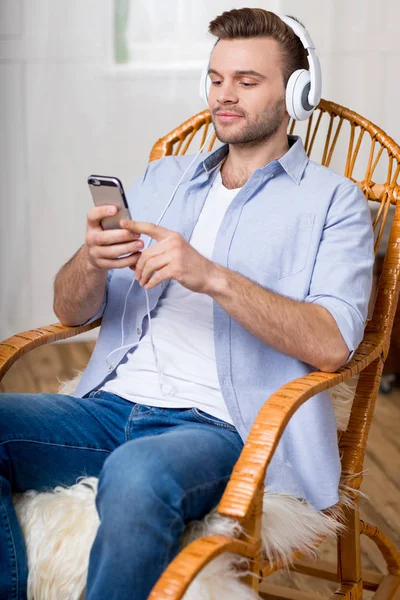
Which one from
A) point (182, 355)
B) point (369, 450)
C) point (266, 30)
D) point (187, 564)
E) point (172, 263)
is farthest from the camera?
point (369, 450)

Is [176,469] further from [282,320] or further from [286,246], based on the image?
[286,246]

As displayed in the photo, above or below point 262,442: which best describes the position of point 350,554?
below

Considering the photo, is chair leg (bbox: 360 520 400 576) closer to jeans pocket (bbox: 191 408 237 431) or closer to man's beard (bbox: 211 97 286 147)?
jeans pocket (bbox: 191 408 237 431)

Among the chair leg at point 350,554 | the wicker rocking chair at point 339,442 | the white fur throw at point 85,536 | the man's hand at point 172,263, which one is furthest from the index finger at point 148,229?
the chair leg at point 350,554

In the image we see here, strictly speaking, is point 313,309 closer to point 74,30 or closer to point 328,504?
point 328,504

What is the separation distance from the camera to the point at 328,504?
142 cm

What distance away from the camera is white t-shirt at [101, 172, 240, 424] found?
146cm

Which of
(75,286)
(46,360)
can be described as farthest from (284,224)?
(46,360)

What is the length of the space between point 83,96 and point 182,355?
2.51 m

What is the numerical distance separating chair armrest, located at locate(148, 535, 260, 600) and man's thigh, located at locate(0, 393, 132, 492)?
15.1 inches

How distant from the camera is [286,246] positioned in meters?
1.52

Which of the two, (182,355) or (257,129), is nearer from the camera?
(182,355)

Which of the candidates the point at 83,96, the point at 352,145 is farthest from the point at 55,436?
the point at 83,96

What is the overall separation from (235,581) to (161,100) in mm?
2961
